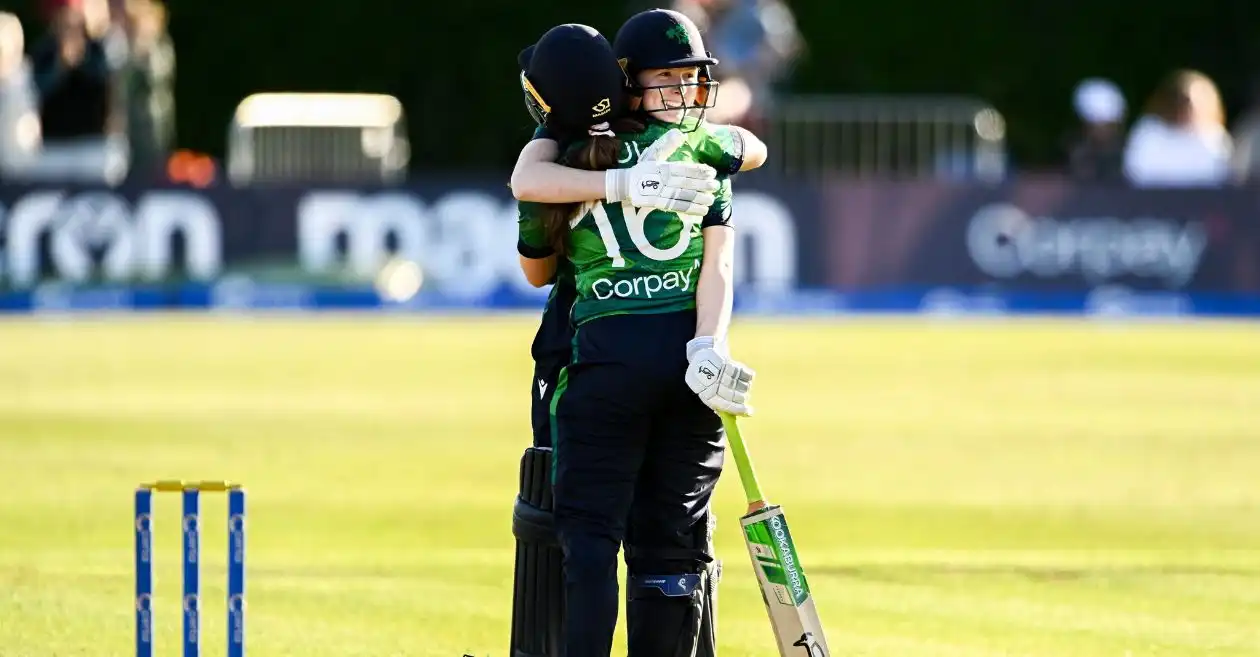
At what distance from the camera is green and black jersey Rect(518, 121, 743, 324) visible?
5867 mm

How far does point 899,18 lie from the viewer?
990 inches

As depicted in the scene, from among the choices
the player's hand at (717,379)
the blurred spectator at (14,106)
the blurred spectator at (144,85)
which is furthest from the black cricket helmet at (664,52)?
the blurred spectator at (14,106)

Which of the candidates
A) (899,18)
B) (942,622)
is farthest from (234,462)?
(899,18)

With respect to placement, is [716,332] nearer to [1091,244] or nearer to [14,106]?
[1091,244]

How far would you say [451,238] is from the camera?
20.0m

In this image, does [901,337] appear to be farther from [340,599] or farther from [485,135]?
[340,599]

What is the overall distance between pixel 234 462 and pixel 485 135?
13458 mm

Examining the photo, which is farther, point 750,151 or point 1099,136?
point 1099,136

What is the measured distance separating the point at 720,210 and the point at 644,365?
0.48 metres

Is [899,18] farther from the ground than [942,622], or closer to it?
farther from the ground

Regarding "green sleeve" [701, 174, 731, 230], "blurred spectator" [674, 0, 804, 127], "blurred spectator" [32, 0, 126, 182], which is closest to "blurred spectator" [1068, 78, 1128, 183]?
"blurred spectator" [674, 0, 804, 127]

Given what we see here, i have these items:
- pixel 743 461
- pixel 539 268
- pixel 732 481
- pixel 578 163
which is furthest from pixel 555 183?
pixel 732 481

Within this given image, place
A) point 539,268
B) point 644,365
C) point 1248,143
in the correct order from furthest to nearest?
point 1248,143, point 539,268, point 644,365

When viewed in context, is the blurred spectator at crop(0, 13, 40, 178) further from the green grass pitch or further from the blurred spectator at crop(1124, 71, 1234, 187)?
the blurred spectator at crop(1124, 71, 1234, 187)
